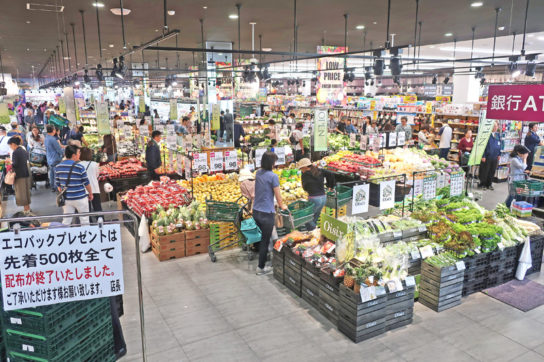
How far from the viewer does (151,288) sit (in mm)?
5566

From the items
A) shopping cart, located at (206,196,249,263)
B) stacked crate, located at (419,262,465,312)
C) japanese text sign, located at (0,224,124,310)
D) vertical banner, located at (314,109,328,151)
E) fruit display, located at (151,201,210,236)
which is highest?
vertical banner, located at (314,109,328,151)

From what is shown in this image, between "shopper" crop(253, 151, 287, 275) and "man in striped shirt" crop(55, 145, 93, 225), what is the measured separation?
8.94 feet

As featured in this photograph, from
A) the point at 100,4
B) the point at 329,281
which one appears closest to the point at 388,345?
the point at 329,281

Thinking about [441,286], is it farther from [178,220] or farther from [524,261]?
[178,220]

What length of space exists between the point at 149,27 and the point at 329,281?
9.84m

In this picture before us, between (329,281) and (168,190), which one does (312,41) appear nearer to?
(168,190)

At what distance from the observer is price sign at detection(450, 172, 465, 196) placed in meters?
6.48

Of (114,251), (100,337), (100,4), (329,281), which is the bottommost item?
(329,281)

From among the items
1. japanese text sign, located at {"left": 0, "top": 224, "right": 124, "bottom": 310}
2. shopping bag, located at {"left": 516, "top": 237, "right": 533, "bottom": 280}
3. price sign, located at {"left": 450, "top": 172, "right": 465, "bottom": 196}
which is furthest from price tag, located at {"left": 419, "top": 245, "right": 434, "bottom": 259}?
japanese text sign, located at {"left": 0, "top": 224, "right": 124, "bottom": 310}

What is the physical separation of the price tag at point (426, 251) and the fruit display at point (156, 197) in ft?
14.1

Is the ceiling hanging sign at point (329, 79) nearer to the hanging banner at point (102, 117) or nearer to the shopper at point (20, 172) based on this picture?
the hanging banner at point (102, 117)

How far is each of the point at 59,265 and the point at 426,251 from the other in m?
4.21

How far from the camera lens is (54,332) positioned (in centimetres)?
249

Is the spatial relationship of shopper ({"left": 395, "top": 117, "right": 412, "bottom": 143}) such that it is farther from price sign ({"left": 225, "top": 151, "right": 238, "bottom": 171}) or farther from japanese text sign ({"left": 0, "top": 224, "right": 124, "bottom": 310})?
japanese text sign ({"left": 0, "top": 224, "right": 124, "bottom": 310})
